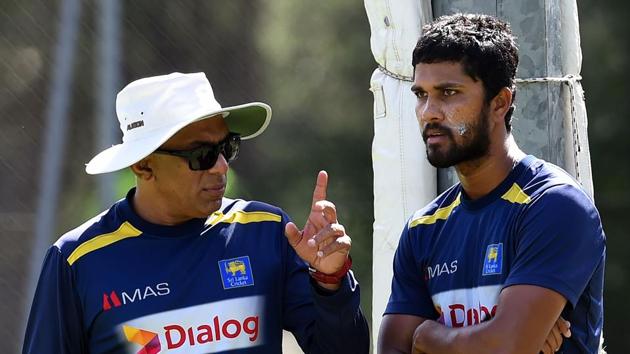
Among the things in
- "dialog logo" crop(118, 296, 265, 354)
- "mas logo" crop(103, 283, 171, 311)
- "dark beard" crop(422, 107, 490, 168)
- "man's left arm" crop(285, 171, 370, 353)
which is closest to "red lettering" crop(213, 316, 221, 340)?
"dialog logo" crop(118, 296, 265, 354)

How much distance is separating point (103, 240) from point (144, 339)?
322 mm

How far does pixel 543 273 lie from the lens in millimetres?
3113

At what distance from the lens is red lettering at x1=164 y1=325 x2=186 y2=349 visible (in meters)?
3.30

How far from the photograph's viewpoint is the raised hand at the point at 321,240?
320 centimetres

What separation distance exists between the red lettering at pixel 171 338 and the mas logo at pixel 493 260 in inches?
34.3

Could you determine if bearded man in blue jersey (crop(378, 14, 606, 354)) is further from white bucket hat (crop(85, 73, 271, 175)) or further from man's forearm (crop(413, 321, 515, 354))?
white bucket hat (crop(85, 73, 271, 175))

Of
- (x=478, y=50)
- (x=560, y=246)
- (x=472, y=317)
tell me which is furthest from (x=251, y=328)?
(x=478, y=50)

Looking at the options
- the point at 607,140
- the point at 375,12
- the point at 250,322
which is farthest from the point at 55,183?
the point at 607,140

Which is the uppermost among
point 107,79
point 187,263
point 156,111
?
point 107,79

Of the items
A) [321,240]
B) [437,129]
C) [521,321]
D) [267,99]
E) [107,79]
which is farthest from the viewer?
[267,99]

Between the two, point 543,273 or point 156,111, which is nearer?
point 543,273

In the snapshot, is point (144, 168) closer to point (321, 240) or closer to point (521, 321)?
point (321, 240)

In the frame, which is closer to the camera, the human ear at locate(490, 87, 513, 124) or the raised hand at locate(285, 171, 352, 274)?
the raised hand at locate(285, 171, 352, 274)

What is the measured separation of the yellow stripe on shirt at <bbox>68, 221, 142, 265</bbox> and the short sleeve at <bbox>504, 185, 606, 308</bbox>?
3.65 ft
